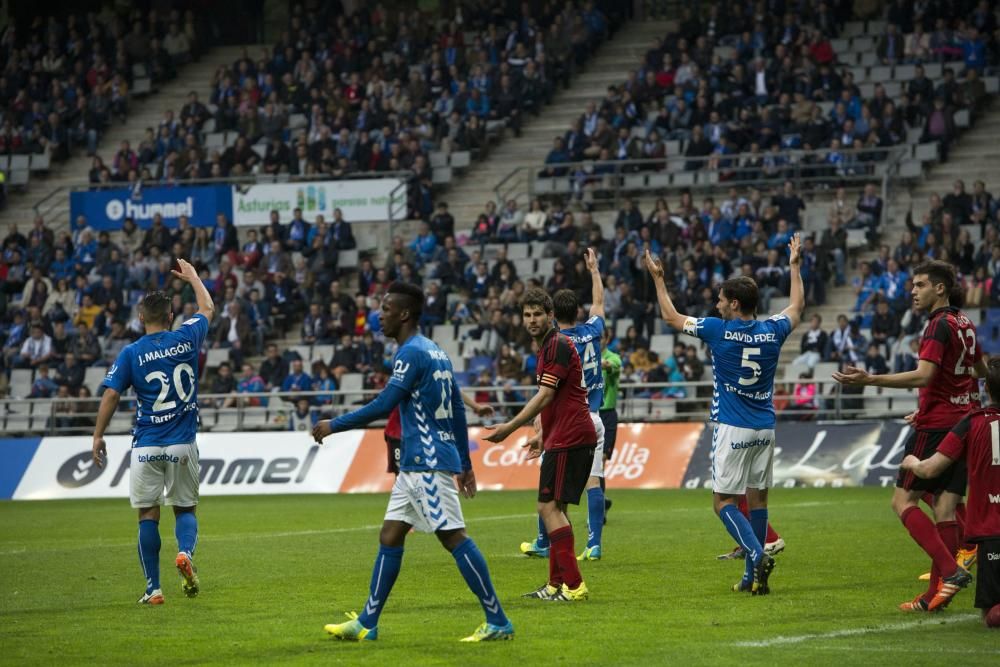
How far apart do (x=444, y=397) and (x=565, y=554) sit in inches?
103

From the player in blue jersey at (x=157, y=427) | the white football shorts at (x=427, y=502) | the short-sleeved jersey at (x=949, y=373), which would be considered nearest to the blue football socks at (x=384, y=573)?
the white football shorts at (x=427, y=502)

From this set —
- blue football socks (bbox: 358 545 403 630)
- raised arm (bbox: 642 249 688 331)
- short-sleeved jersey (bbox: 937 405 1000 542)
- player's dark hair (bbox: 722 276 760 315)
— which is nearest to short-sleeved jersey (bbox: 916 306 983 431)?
short-sleeved jersey (bbox: 937 405 1000 542)

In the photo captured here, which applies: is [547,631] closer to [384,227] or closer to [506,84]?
[384,227]

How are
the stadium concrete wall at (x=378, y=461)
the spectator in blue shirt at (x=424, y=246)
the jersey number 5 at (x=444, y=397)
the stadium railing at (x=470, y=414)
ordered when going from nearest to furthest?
the jersey number 5 at (x=444, y=397), the stadium concrete wall at (x=378, y=461), the stadium railing at (x=470, y=414), the spectator in blue shirt at (x=424, y=246)

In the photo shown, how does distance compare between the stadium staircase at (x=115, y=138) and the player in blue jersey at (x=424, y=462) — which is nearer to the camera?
the player in blue jersey at (x=424, y=462)

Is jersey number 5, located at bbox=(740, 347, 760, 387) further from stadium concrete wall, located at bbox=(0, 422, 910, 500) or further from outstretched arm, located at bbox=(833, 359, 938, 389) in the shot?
stadium concrete wall, located at bbox=(0, 422, 910, 500)

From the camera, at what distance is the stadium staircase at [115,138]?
138 ft

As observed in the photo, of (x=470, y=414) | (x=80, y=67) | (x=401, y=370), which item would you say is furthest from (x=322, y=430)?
(x=80, y=67)

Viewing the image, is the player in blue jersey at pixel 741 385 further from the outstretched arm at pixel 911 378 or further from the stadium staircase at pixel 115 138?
the stadium staircase at pixel 115 138

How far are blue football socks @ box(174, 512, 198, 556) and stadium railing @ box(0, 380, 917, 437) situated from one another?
14.8m

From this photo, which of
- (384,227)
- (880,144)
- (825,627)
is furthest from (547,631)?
(384,227)

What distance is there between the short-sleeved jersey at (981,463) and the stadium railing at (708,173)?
903 inches

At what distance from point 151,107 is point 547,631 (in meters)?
38.0

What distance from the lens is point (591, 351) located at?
551 inches
